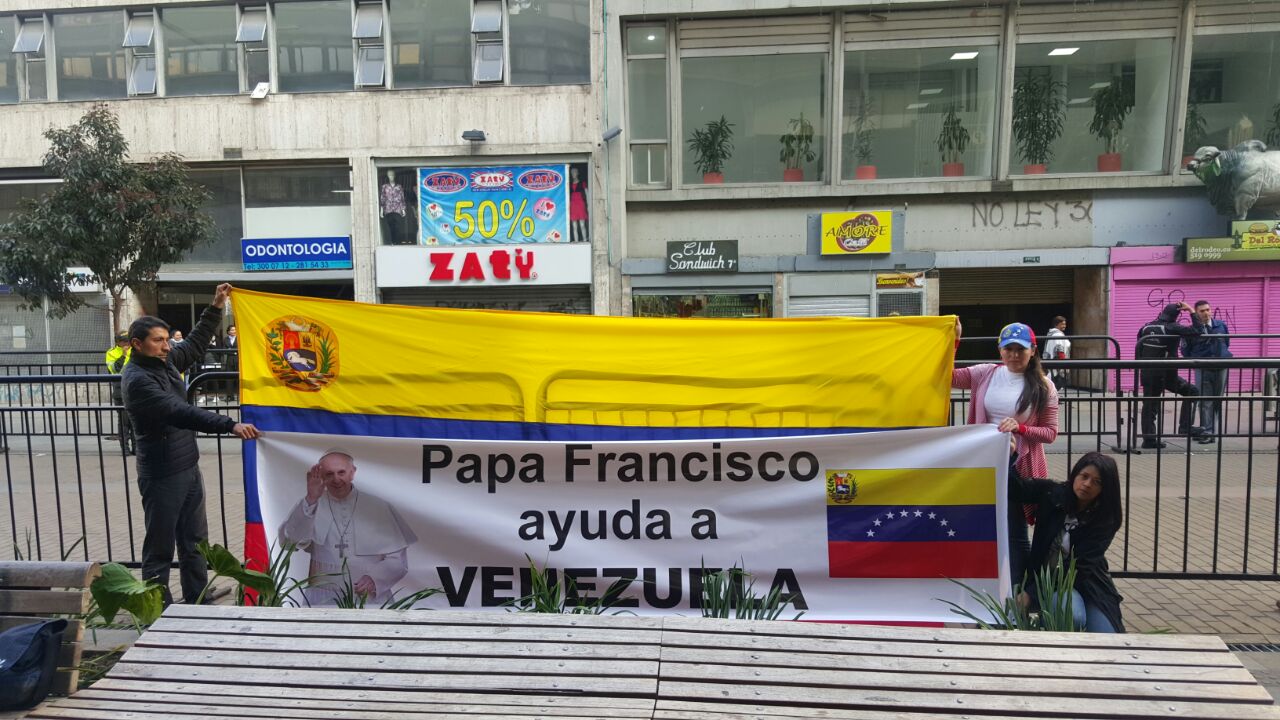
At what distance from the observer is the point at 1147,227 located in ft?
59.4

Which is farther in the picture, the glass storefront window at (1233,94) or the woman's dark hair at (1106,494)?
the glass storefront window at (1233,94)

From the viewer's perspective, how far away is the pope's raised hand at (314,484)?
14.0 ft

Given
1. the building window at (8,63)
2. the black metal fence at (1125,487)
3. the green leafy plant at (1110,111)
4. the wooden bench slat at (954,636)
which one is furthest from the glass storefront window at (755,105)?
the wooden bench slat at (954,636)

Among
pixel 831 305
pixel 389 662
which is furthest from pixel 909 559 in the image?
pixel 831 305

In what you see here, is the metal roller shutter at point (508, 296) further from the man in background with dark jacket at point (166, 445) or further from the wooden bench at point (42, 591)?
the wooden bench at point (42, 591)

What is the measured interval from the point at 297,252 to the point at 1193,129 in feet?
68.1

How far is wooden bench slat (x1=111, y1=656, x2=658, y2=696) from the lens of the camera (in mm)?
2922

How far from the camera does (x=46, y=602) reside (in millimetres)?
3254

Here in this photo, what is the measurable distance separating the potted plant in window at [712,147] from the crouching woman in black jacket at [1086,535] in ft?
51.3

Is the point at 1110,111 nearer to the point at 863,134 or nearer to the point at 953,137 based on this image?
the point at 953,137

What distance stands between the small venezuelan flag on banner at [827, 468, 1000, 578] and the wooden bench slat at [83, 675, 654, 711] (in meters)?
1.65

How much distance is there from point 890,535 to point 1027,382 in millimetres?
1166

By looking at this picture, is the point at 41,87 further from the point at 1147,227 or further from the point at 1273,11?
the point at 1273,11

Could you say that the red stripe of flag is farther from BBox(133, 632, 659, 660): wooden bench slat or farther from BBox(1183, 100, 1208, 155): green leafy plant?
BBox(1183, 100, 1208, 155): green leafy plant
